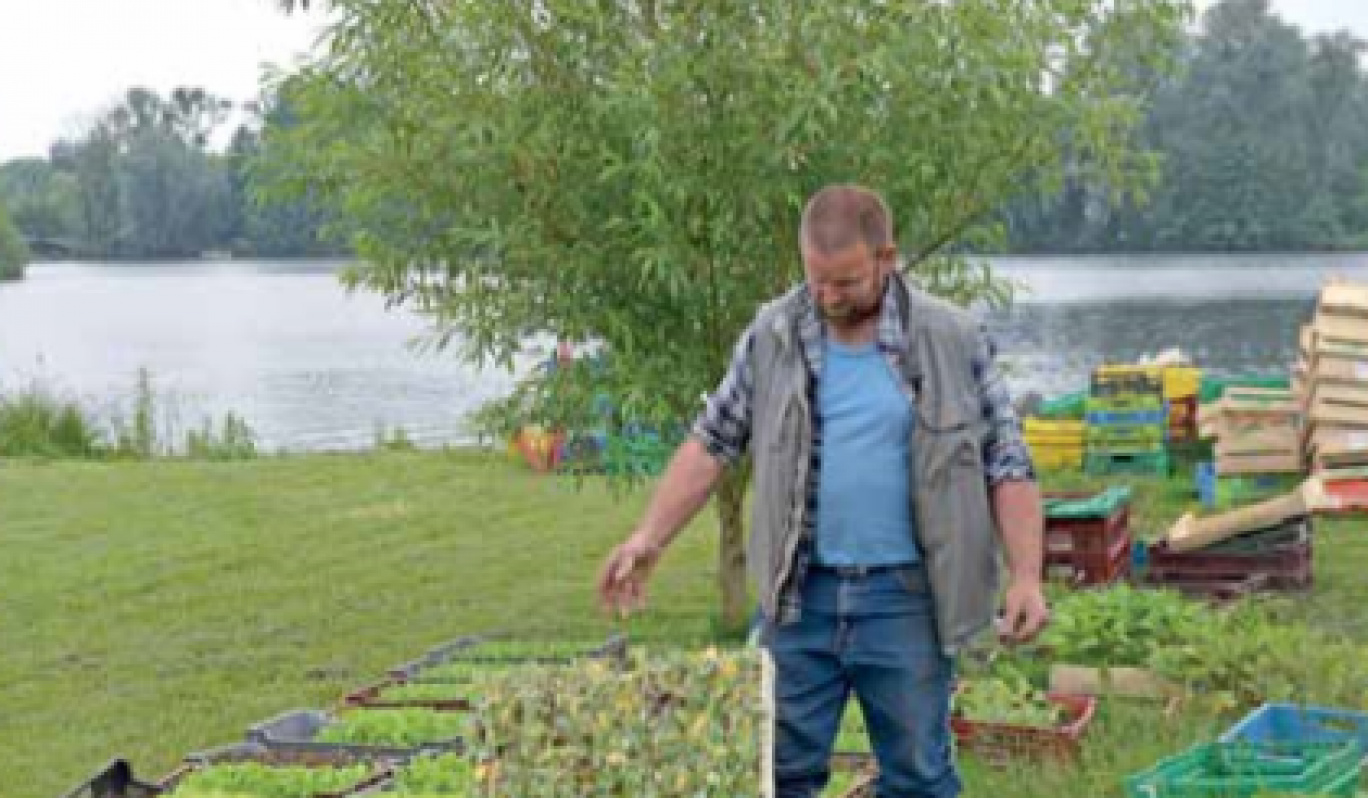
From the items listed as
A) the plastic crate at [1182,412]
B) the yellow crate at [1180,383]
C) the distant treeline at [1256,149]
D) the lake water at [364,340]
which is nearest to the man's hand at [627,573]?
the lake water at [364,340]

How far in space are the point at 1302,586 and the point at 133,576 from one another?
657 cm

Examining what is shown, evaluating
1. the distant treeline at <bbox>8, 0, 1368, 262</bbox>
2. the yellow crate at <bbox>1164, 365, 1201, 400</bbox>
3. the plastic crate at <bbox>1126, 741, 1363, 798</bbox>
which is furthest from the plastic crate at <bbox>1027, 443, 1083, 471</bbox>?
the distant treeline at <bbox>8, 0, 1368, 262</bbox>

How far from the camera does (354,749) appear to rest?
22.3ft

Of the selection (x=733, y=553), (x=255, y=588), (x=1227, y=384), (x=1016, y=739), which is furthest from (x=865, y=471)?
(x=1227, y=384)

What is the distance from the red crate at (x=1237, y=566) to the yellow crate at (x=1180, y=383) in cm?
541

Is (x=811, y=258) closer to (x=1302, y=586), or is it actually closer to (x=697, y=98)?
(x=697, y=98)

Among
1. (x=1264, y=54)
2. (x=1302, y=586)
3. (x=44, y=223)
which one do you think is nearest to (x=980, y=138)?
(x=1302, y=586)

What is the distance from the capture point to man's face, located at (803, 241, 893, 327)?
4.58 metres

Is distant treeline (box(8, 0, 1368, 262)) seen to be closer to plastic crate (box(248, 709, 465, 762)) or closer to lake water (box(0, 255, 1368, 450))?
lake water (box(0, 255, 1368, 450))

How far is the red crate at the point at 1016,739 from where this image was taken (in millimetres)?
6742

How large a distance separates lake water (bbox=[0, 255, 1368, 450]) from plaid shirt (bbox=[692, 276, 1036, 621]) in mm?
3779

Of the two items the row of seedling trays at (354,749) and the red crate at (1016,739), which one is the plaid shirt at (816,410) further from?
the red crate at (1016,739)

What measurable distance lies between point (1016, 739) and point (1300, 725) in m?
0.91

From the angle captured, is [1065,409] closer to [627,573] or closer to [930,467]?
[930,467]
